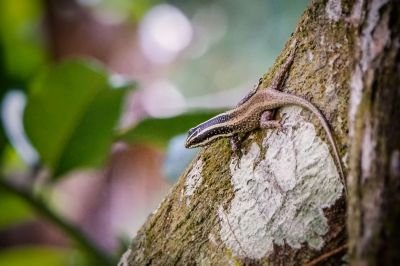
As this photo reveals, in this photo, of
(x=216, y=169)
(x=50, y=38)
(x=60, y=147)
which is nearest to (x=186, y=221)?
(x=216, y=169)

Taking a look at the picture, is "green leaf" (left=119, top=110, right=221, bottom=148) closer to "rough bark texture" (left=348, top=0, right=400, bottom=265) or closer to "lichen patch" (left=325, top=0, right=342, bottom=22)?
"lichen patch" (left=325, top=0, right=342, bottom=22)

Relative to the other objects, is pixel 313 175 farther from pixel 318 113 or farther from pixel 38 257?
pixel 38 257

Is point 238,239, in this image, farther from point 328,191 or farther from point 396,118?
point 396,118

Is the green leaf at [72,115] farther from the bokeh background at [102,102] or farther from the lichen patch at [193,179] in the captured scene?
the lichen patch at [193,179]

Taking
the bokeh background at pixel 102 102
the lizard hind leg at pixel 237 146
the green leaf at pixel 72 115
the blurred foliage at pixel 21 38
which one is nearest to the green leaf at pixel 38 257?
the bokeh background at pixel 102 102

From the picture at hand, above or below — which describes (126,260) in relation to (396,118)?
above

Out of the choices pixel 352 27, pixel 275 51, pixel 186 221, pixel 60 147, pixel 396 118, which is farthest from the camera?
pixel 275 51

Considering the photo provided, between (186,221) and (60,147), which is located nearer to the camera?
(186,221)
